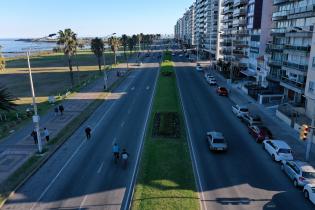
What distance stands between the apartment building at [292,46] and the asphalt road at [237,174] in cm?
1257

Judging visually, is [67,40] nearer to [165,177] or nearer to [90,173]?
[90,173]

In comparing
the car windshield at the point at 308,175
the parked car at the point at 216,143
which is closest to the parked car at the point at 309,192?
the car windshield at the point at 308,175

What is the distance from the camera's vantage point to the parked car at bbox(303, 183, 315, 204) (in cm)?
2094

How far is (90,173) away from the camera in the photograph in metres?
25.3

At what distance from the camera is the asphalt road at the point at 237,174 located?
2120 centimetres

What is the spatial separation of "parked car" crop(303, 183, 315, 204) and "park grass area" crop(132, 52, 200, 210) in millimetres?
7907

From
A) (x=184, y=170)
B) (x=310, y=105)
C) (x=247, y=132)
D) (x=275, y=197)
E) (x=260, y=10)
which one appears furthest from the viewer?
(x=260, y=10)

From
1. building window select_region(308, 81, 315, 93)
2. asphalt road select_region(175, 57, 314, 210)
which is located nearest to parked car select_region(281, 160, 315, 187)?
asphalt road select_region(175, 57, 314, 210)

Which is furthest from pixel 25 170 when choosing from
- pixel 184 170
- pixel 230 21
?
pixel 230 21

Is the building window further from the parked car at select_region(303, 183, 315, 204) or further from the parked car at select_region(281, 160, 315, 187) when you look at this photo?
the parked car at select_region(303, 183, 315, 204)

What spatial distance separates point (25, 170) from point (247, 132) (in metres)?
25.1

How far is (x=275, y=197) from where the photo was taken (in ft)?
71.9

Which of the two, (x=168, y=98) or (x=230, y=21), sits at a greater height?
(x=230, y=21)

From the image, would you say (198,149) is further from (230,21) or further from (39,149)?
(230,21)
